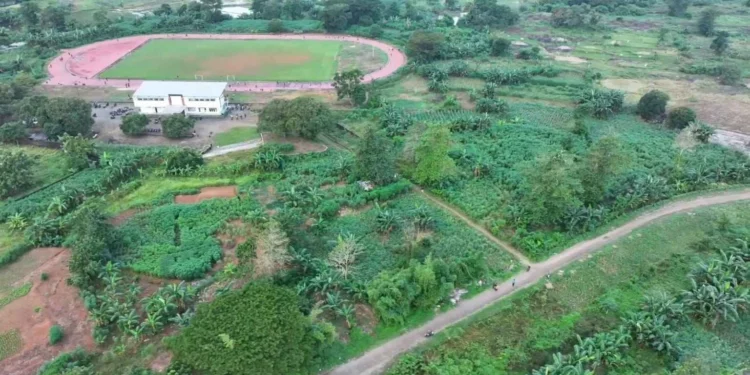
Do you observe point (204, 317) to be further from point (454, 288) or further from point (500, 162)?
point (500, 162)

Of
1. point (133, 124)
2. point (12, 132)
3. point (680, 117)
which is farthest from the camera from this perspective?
point (680, 117)

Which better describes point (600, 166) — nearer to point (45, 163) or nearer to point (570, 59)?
point (570, 59)

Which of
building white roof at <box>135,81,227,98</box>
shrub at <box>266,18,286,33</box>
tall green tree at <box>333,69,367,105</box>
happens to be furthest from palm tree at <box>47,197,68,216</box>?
shrub at <box>266,18,286,33</box>

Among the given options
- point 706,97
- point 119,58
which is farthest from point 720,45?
point 119,58

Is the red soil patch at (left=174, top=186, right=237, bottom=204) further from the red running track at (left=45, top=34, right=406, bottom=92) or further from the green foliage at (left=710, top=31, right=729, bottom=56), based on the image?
the green foliage at (left=710, top=31, right=729, bottom=56)

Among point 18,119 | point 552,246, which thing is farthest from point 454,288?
point 18,119

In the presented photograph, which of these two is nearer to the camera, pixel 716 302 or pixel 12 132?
pixel 716 302

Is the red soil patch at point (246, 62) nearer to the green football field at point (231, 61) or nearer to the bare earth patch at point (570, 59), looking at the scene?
the green football field at point (231, 61)
